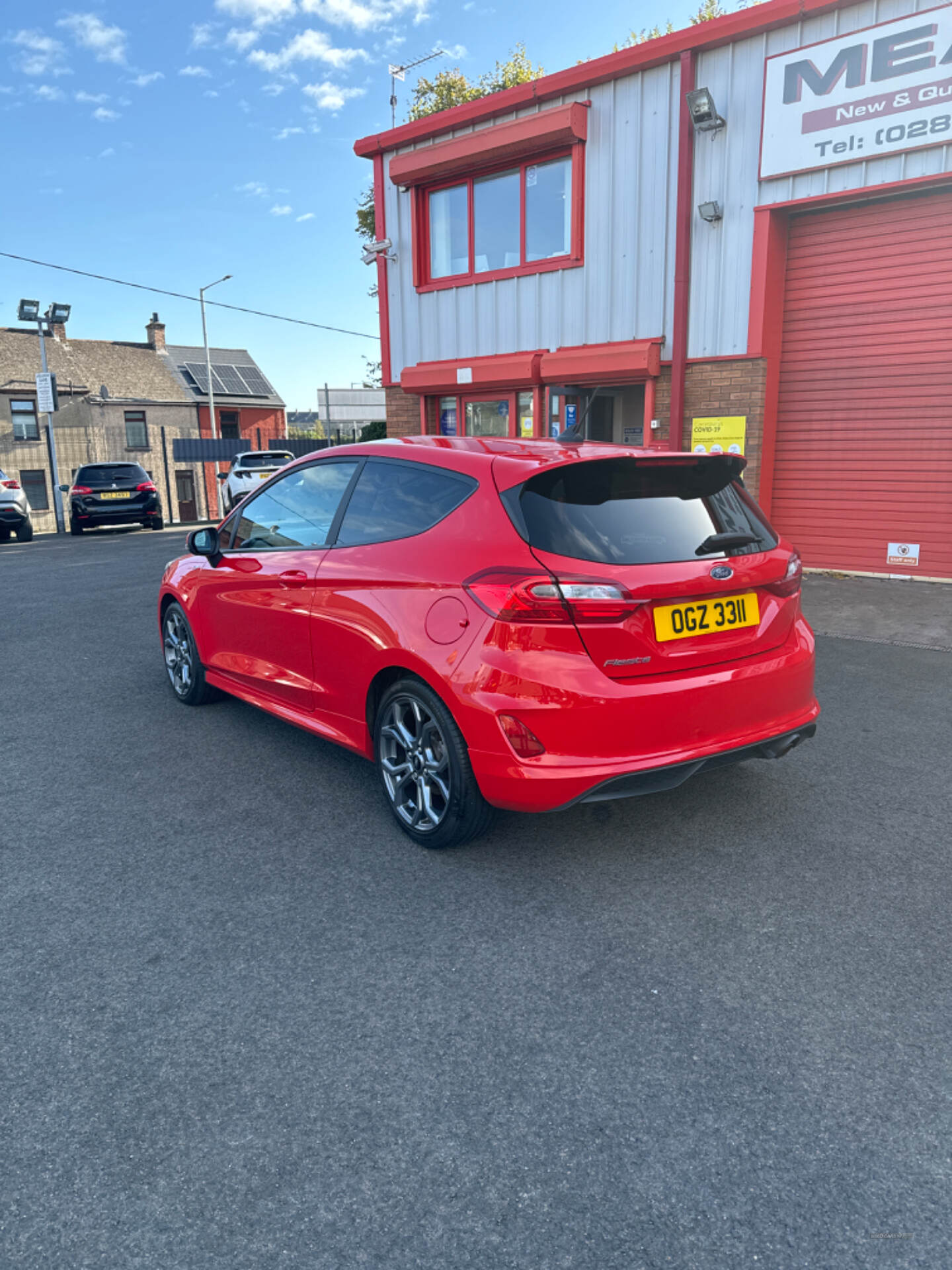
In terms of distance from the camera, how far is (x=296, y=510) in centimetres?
452

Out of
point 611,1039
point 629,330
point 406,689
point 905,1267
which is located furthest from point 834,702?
point 629,330

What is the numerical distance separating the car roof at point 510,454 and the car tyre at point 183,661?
6.69 ft

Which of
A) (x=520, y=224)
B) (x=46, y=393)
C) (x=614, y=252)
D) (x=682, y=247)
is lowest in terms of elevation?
(x=46, y=393)

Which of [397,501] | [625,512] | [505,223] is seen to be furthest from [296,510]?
[505,223]

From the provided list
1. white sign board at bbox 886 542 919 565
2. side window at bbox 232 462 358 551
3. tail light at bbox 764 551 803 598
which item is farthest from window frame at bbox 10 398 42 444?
tail light at bbox 764 551 803 598

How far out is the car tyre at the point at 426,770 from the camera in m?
3.34

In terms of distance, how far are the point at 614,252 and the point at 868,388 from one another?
11.6 ft

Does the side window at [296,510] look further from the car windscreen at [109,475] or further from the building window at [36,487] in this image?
the building window at [36,487]

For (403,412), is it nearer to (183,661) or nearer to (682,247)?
(682,247)

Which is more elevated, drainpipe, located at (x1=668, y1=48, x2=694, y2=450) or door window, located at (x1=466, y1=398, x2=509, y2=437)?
drainpipe, located at (x1=668, y1=48, x2=694, y2=450)

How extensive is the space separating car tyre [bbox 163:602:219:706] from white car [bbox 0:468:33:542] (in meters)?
Answer: 13.9

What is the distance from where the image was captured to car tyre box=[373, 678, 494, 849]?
3338 millimetres

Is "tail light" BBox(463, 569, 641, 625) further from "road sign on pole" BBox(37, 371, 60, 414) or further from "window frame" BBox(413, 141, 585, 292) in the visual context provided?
"road sign on pole" BBox(37, 371, 60, 414)

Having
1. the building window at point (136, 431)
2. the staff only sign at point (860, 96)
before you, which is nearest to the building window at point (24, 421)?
the building window at point (136, 431)
